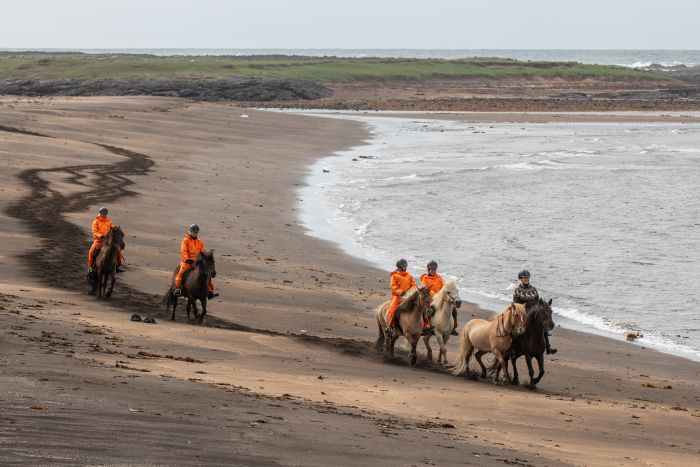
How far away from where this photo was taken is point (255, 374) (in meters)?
15.6

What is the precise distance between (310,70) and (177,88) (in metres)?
29.4

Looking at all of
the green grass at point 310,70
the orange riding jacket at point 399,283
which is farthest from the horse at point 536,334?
the green grass at point 310,70

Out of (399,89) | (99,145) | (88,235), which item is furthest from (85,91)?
(88,235)

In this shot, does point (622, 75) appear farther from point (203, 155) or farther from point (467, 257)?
point (467, 257)

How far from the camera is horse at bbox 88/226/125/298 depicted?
69.6 ft

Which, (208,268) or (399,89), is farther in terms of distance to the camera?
(399,89)

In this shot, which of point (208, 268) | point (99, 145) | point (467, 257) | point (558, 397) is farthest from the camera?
point (99, 145)

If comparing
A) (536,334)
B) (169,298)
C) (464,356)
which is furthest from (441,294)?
(169,298)

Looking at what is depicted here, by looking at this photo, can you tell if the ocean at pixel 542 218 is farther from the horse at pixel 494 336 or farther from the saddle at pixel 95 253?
the saddle at pixel 95 253

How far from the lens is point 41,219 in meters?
30.1

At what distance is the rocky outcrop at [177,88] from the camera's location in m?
104

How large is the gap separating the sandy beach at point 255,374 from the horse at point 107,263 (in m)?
0.37

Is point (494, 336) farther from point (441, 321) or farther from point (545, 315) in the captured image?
point (441, 321)

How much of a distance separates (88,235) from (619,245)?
16650 millimetres
